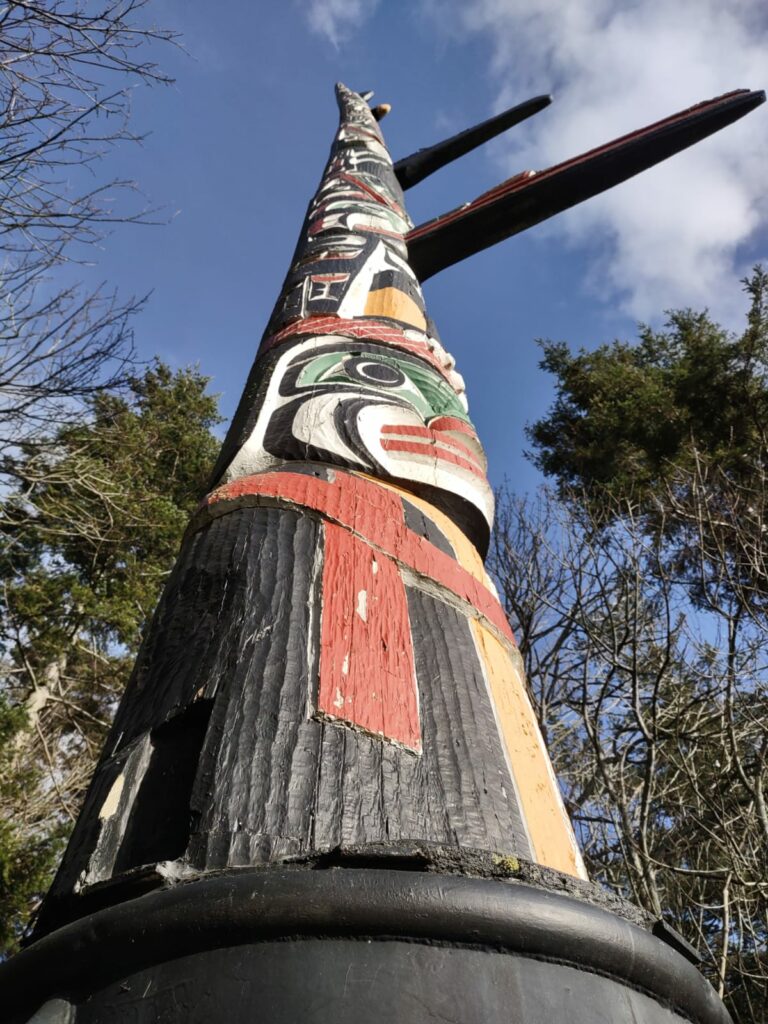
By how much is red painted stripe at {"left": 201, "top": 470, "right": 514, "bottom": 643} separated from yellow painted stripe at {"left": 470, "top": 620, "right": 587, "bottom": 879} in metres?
0.11

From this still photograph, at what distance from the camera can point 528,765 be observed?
145cm

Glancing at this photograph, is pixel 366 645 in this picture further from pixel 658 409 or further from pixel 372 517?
pixel 658 409

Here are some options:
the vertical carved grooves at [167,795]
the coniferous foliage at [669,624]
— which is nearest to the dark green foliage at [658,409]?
the coniferous foliage at [669,624]

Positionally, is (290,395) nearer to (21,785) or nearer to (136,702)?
(136,702)

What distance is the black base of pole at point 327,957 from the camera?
0.83 metres

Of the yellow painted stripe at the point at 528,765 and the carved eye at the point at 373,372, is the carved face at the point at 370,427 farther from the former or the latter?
the yellow painted stripe at the point at 528,765

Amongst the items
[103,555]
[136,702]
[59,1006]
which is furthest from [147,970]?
[103,555]

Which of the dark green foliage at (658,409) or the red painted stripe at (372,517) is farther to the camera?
the dark green foliage at (658,409)

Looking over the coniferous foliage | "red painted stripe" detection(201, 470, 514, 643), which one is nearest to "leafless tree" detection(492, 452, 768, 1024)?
the coniferous foliage

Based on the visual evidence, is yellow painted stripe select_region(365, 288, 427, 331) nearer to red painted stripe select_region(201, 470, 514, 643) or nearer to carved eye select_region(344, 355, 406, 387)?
carved eye select_region(344, 355, 406, 387)

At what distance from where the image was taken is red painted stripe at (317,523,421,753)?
50.9 inches

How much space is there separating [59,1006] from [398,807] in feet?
1.50

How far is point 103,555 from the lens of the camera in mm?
8641

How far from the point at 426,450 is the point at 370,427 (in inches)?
6.8
